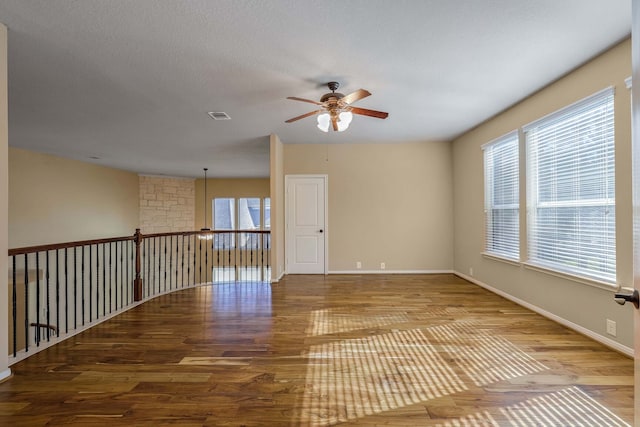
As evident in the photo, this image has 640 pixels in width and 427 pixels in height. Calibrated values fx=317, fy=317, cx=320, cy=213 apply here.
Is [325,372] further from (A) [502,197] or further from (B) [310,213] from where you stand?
(B) [310,213]

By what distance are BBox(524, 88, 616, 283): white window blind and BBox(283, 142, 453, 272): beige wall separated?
7.66 ft

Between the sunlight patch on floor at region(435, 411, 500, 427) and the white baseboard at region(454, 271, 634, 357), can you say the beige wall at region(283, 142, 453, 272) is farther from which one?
the sunlight patch on floor at region(435, 411, 500, 427)

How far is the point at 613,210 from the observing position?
273 centimetres

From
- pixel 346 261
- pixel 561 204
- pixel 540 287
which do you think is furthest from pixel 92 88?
pixel 540 287

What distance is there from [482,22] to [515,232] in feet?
9.55

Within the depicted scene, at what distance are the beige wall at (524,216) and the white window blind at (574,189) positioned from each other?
0.11 meters

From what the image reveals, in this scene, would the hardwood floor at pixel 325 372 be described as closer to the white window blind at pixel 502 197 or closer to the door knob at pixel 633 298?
the white window blind at pixel 502 197

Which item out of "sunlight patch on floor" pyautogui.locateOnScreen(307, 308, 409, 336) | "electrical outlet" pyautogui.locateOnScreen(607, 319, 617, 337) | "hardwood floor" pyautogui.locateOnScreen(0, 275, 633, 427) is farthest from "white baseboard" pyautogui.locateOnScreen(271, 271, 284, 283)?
"electrical outlet" pyautogui.locateOnScreen(607, 319, 617, 337)

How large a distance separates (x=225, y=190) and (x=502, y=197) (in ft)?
27.2

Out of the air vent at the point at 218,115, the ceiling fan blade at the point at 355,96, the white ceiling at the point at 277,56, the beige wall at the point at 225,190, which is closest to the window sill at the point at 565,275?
the white ceiling at the point at 277,56

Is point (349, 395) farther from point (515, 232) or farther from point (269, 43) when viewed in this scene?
point (515, 232)

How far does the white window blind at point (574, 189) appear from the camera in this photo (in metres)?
2.81

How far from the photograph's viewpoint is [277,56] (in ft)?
9.27

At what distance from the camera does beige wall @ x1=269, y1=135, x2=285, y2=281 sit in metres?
5.50
